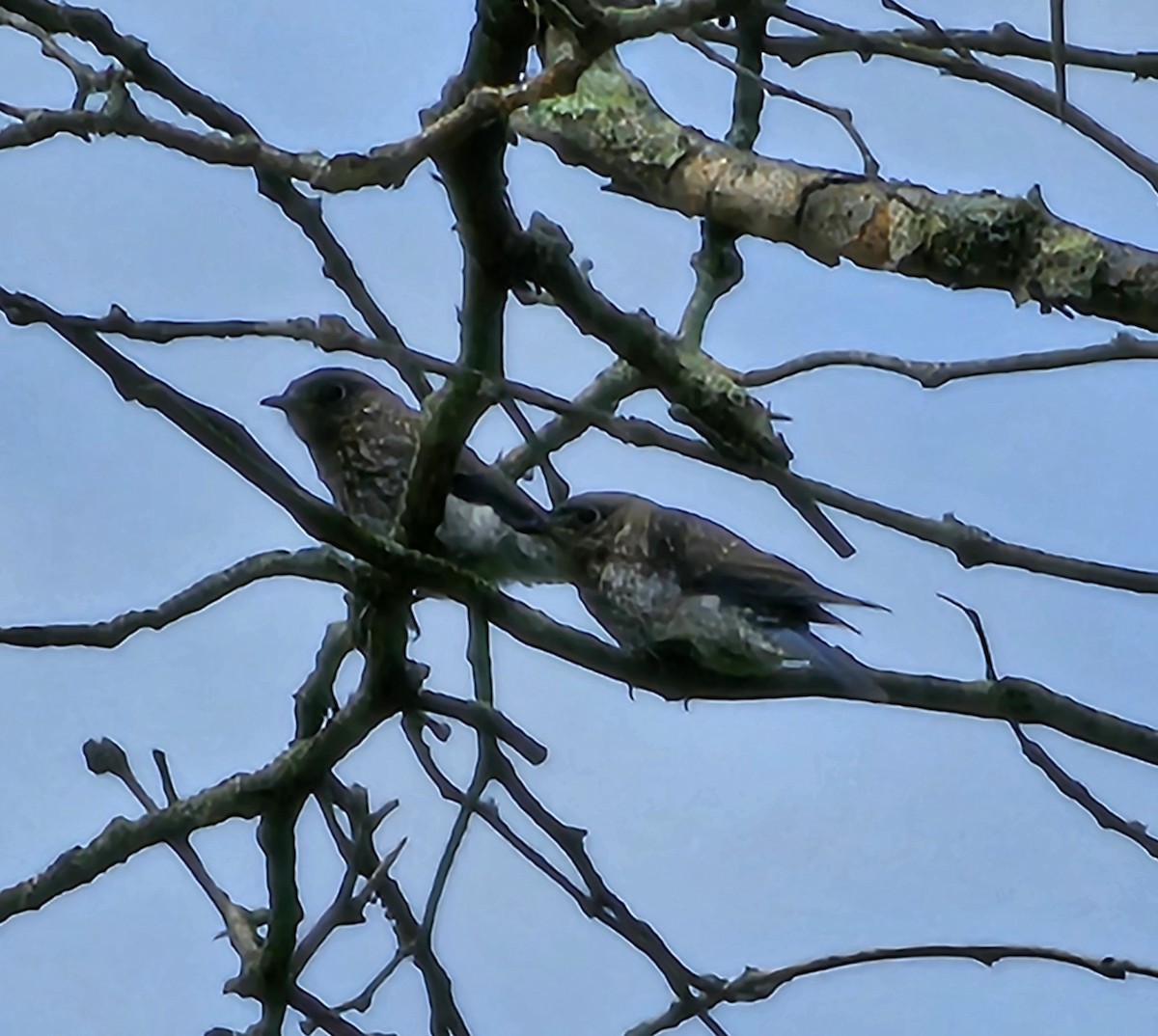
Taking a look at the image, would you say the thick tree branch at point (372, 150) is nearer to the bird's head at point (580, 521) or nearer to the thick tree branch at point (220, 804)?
the thick tree branch at point (220, 804)

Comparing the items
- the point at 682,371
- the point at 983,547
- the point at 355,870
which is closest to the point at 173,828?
the point at 355,870

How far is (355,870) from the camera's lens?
2.24m

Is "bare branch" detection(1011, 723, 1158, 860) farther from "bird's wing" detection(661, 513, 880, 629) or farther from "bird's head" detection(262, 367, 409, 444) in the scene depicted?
"bird's head" detection(262, 367, 409, 444)

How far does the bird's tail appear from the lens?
227cm

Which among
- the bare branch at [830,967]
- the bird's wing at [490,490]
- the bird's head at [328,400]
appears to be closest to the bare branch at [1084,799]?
the bare branch at [830,967]

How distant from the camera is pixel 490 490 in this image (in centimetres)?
297

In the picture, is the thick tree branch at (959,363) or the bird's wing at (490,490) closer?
the thick tree branch at (959,363)

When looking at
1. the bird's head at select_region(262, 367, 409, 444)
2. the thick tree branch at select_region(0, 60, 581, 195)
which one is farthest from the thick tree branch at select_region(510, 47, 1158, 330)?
the thick tree branch at select_region(0, 60, 581, 195)

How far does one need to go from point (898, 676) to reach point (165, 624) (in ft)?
3.18

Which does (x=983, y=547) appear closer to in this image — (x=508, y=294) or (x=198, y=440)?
(x=508, y=294)

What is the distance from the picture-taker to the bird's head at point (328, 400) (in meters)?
3.73

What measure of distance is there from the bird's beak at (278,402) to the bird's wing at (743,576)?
3.46 ft

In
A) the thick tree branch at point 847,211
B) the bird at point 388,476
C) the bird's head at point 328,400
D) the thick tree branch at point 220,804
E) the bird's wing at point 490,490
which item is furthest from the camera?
the bird's head at point 328,400

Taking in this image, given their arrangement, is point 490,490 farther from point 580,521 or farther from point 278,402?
point 278,402
